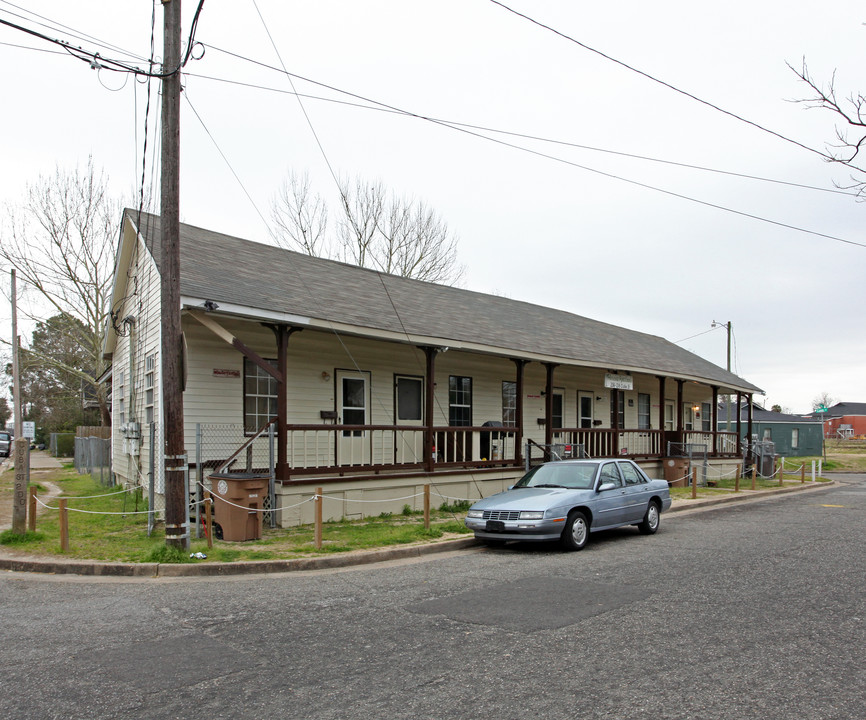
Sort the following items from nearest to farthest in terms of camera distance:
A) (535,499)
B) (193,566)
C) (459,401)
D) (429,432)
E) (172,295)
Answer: (193,566) → (172,295) → (535,499) → (429,432) → (459,401)

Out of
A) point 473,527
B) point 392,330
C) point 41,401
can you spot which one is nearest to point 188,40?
point 392,330

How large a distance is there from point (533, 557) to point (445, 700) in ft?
19.1

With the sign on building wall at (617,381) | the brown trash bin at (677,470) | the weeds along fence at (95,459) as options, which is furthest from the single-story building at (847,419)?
the weeds along fence at (95,459)

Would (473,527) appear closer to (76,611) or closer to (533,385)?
(76,611)

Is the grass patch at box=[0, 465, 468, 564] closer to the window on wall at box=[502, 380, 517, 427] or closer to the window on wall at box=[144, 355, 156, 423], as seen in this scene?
the window on wall at box=[144, 355, 156, 423]

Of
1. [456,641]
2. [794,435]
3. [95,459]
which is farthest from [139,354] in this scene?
[794,435]

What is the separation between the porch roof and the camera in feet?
42.3

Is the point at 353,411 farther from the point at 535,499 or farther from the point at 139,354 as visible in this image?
the point at 535,499

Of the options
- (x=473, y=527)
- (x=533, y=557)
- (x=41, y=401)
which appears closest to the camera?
(x=533, y=557)

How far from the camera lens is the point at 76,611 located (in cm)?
729

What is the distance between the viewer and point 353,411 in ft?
51.3

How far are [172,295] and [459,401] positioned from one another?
31.8 ft

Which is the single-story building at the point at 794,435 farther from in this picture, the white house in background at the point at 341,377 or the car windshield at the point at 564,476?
the car windshield at the point at 564,476

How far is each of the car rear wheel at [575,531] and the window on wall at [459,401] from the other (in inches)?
281
